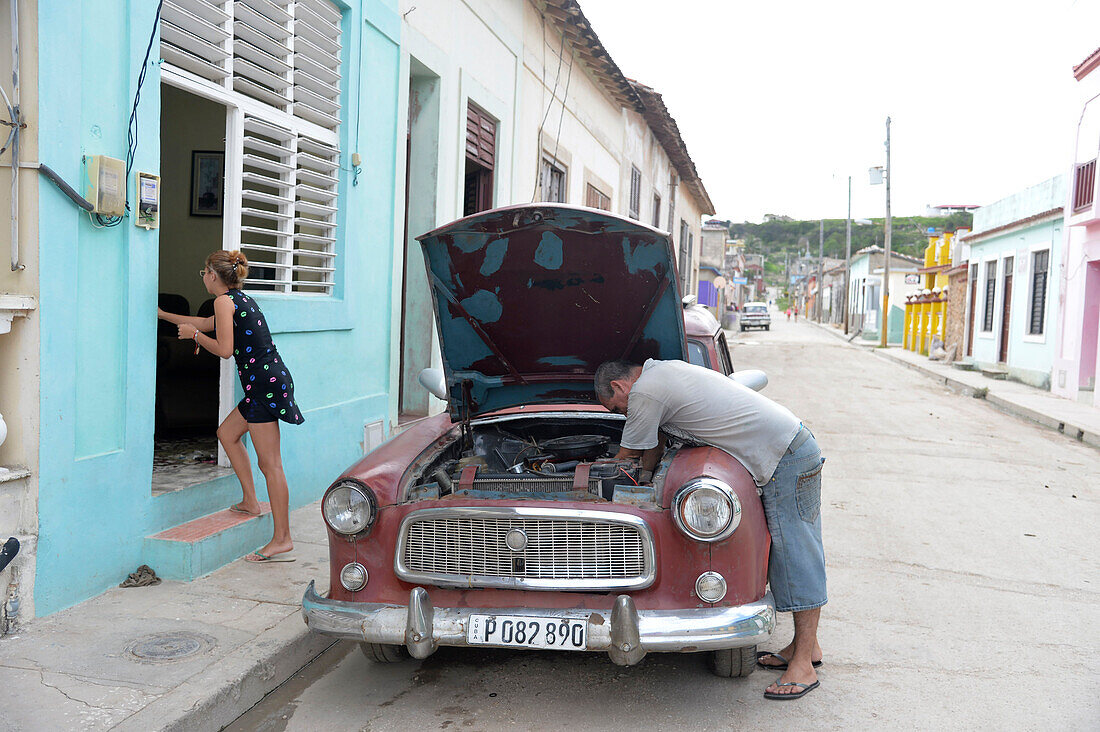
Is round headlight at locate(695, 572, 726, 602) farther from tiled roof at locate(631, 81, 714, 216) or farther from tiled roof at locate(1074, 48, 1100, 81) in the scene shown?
tiled roof at locate(1074, 48, 1100, 81)

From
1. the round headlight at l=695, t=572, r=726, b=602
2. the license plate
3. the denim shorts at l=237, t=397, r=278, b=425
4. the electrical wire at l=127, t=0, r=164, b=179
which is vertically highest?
the electrical wire at l=127, t=0, r=164, b=179

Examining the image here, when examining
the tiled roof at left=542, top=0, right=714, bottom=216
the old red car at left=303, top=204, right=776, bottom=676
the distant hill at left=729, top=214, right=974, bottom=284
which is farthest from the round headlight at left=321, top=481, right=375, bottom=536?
the distant hill at left=729, top=214, right=974, bottom=284

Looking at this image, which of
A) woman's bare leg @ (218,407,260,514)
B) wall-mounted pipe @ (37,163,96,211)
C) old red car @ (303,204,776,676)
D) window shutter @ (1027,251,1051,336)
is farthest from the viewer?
window shutter @ (1027,251,1051,336)

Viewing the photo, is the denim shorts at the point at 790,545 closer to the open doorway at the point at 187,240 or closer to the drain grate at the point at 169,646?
the drain grate at the point at 169,646

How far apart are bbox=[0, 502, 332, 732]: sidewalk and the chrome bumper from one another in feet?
1.51

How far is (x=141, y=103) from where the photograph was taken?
4453 mm

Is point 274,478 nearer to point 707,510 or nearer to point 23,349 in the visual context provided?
point 23,349

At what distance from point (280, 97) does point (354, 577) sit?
3.76 m

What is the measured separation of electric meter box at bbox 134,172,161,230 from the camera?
443cm

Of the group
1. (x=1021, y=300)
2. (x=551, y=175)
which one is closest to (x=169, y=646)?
(x=551, y=175)

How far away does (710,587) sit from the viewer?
324cm

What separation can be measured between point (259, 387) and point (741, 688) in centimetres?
288

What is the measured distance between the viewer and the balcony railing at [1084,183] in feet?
53.1

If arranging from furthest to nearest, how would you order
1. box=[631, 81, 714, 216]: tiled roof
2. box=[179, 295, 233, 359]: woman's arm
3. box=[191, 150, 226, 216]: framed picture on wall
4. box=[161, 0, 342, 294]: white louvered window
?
1. box=[631, 81, 714, 216]: tiled roof
2. box=[191, 150, 226, 216]: framed picture on wall
3. box=[161, 0, 342, 294]: white louvered window
4. box=[179, 295, 233, 359]: woman's arm
